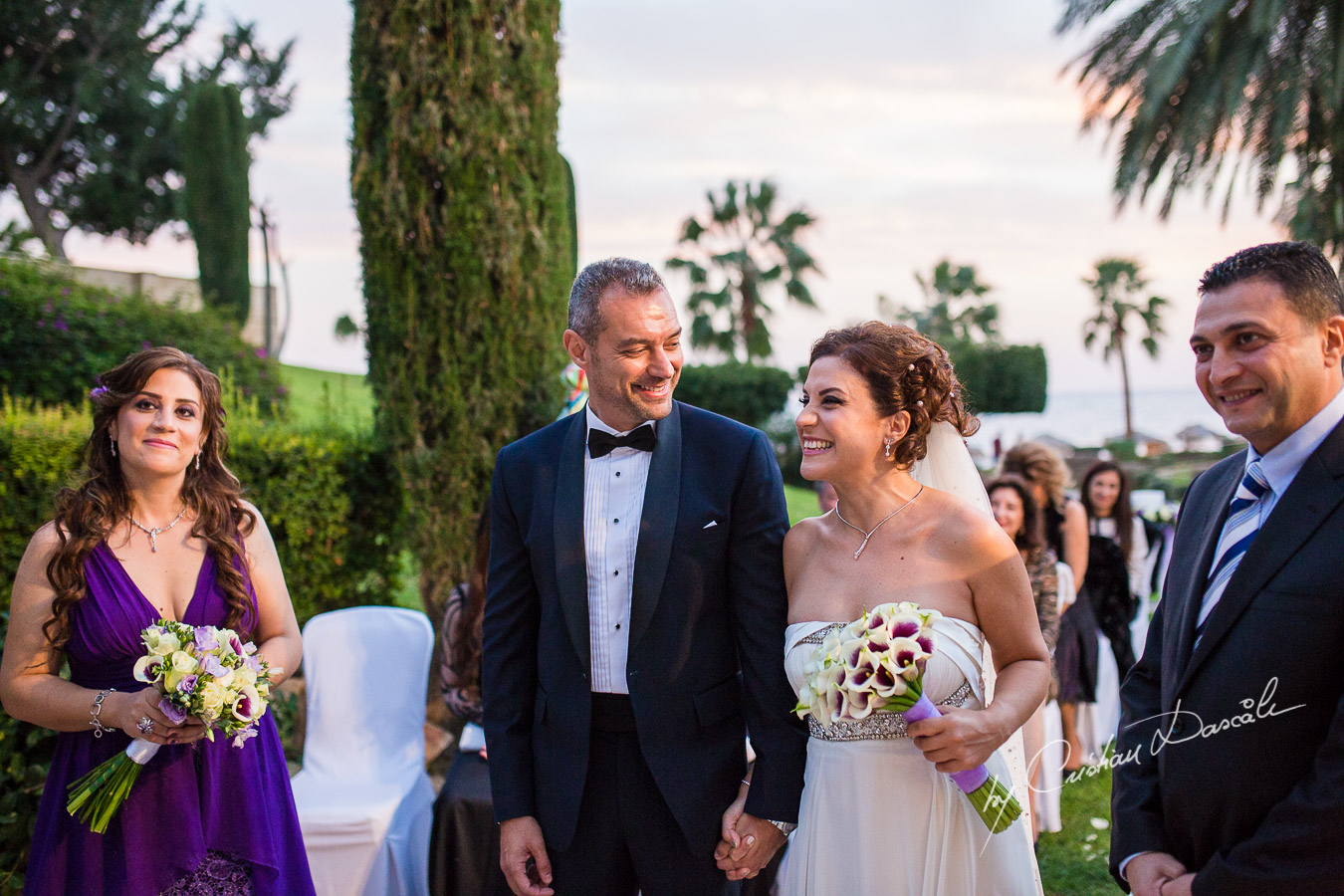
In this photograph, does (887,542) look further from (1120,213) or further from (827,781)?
(1120,213)

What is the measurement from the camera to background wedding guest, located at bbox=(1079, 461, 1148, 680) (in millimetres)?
6949

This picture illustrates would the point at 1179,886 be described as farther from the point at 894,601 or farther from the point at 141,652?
the point at 141,652

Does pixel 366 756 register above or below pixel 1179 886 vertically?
below

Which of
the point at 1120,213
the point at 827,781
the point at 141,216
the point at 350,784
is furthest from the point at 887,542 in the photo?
the point at 141,216

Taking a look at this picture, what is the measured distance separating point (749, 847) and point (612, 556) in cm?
87

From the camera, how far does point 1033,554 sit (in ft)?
19.0

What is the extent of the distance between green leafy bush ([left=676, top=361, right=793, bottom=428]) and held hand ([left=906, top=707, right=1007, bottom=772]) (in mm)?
15656

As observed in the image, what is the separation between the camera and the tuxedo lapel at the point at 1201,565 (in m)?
2.34

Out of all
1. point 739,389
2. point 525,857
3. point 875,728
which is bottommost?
point 525,857

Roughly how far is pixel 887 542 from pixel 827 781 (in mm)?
720

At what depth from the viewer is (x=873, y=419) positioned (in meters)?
2.82

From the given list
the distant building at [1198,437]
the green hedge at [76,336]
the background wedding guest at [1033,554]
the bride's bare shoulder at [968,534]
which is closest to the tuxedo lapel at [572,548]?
the bride's bare shoulder at [968,534]

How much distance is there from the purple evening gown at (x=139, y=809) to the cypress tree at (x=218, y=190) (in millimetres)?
21190

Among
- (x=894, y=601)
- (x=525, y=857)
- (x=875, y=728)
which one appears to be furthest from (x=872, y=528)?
(x=525, y=857)
